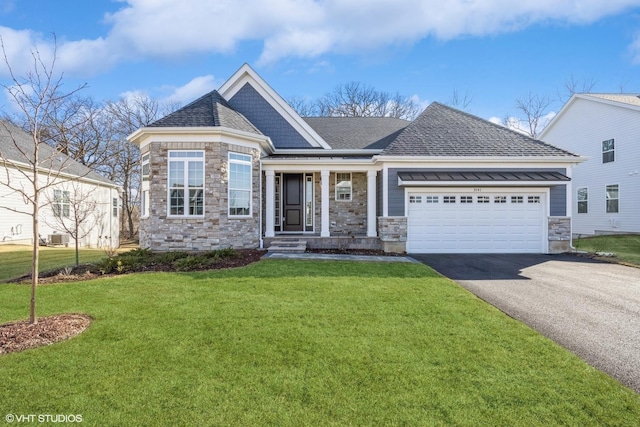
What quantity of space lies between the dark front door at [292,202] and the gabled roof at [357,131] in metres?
2.45

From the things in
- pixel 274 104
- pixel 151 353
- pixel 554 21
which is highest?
pixel 554 21

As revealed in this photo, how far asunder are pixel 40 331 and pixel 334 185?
10.9 metres

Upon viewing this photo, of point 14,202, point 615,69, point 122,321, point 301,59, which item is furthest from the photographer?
point 615,69

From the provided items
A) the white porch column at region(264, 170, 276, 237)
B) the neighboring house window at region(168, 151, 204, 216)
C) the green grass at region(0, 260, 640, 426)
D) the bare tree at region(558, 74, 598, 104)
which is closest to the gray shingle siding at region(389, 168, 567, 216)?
the white porch column at region(264, 170, 276, 237)

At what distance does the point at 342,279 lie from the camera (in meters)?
7.32

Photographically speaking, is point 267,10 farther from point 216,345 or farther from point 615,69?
point 615,69

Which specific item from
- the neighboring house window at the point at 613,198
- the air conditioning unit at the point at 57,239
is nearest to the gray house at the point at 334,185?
the neighboring house window at the point at 613,198

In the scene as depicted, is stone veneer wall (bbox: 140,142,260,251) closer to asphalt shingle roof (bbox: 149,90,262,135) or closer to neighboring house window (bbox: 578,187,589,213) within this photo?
asphalt shingle roof (bbox: 149,90,262,135)

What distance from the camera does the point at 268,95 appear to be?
553 inches

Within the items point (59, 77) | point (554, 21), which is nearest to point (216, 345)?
point (59, 77)

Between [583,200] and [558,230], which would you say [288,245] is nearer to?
[558,230]

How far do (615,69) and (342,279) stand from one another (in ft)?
106

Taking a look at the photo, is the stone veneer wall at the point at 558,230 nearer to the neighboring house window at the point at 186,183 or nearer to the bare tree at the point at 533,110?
the neighboring house window at the point at 186,183

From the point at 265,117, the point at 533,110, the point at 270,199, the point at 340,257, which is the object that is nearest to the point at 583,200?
the point at 533,110
